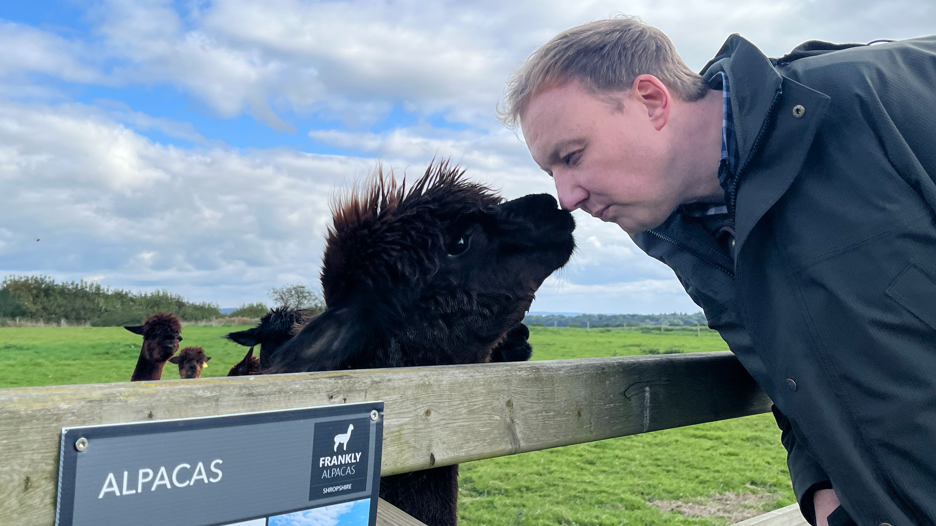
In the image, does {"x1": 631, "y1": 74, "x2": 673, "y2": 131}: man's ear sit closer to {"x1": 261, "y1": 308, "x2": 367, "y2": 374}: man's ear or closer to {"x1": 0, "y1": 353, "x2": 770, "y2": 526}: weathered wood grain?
{"x1": 0, "y1": 353, "x2": 770, "y2": 526}: weathered wood grain

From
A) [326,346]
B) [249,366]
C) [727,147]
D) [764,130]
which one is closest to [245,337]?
[249,366]

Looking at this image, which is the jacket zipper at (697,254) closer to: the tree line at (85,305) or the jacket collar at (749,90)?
the jacket collar at (749,90)

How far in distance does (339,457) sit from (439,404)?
0.92 ft

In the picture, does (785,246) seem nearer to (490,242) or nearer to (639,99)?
(639,99)

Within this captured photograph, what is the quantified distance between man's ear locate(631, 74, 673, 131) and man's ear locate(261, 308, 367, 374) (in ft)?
3.37

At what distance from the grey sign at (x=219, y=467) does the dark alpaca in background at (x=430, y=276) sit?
1.62 ft

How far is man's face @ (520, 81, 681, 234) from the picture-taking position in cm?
161

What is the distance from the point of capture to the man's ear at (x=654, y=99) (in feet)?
5.31

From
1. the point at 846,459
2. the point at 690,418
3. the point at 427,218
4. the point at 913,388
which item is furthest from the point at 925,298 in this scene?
the point at 427,218

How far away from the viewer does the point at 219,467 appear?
1.00 meters

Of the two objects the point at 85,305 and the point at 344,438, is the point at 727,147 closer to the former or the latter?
the point at 344,438

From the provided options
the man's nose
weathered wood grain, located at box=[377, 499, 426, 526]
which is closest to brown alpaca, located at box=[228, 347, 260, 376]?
weathered wood grain, located at box=[377, 499, 426, 526]

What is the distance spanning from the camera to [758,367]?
5.44ft

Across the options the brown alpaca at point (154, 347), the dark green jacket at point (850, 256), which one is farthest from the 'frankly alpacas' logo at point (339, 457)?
the brown alpaca at point (154, 347)
